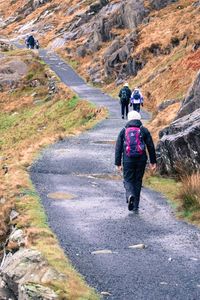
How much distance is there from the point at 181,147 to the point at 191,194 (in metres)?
2.73

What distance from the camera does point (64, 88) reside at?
4306 centimetres

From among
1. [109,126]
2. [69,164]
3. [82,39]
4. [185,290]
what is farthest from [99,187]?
[82,39]

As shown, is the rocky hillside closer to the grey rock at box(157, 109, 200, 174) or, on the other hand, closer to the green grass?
the grey rock at box(157, 109, 200, 174)

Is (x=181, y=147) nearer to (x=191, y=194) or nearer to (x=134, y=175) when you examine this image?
(x=191, y=194)

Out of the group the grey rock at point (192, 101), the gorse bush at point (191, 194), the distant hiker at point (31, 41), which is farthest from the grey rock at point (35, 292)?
the distant hiker at point (31, 41)

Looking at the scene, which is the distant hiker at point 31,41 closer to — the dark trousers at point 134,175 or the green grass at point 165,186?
the green grass at point 165,186

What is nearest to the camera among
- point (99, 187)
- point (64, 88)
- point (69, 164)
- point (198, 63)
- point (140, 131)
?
point (140, 131)

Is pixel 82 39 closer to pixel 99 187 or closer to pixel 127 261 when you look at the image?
pixel 99 187

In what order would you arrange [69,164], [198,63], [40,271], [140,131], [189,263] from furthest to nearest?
[198,63] < [69,164] < [140,131] < [189,263] < [40,271]

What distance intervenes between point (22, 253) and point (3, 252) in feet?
5.41

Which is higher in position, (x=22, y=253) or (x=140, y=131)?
(x=140, y=131)

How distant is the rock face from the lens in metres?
14.0

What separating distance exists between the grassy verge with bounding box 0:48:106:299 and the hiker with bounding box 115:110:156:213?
193 cm

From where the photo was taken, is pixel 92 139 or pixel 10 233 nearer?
pixel 10 233
